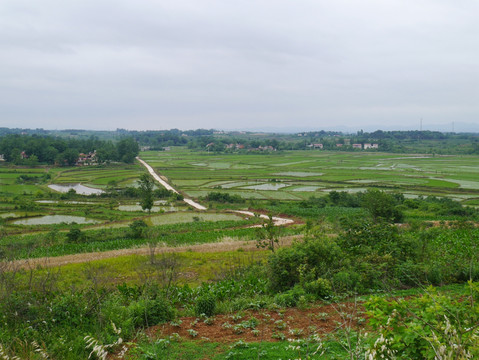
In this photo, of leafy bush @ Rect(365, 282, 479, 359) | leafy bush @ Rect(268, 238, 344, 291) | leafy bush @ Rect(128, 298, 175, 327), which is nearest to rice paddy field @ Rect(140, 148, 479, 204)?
leafy bush @ Rect(268, 238, 344, 291)

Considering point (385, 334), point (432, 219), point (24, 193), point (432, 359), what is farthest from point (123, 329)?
point (24, 193)

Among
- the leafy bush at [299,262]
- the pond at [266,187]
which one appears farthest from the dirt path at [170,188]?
the leafy bush at [299,262]

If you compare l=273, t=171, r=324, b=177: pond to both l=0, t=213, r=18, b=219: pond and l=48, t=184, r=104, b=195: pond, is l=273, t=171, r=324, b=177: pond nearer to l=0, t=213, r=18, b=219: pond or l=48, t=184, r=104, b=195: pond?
l=48, t=184, r=104, b=195: pond

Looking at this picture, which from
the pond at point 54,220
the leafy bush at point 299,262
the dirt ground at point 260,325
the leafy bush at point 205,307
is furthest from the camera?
the pond at point 54,220

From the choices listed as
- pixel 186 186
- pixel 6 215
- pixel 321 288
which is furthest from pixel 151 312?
pixel 186 186

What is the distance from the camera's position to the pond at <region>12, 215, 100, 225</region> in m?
27.2

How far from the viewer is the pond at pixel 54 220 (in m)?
27.2

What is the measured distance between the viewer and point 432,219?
2600cm

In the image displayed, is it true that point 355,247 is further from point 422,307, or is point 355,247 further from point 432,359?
point 432,359

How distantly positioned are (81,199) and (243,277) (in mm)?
28930

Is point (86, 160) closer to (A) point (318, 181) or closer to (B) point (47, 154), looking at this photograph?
(B) point (47, 154)

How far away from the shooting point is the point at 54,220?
1109 inches

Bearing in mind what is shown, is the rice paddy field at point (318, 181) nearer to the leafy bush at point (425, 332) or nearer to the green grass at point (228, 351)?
the green grass at point (228, 351)

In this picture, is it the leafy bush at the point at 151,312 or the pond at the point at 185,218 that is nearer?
the leafy bush at the point at 151,312
